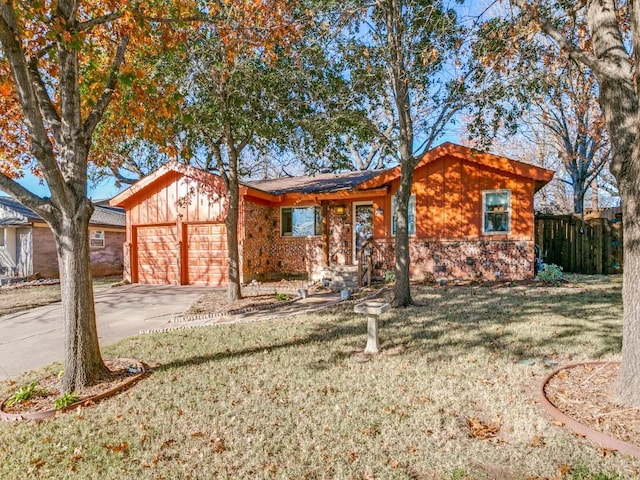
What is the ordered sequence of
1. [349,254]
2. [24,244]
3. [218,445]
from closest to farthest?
[218,445], [349,254], [24,244]

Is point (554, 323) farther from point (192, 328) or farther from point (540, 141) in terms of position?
point (540, 141)

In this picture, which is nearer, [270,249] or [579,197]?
[270,249]

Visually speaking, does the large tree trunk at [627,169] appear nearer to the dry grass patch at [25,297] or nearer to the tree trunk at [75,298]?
the tree trunk at [75,298]

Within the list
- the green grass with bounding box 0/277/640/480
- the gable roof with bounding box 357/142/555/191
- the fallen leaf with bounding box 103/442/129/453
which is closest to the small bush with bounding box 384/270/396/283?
the gable roof with bounding box 357/142/555/191

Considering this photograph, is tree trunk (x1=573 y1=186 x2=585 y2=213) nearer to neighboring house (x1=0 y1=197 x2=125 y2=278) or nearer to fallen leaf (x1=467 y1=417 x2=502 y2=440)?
fallen leaf (x1=467 y1=417 x2=502 y2=440)

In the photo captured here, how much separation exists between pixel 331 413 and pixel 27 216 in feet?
58.0

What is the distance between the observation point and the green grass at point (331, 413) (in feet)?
9.66

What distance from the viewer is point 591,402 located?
3.69 metres

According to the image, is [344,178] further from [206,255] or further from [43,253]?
[43,253]

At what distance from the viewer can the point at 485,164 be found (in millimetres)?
11547

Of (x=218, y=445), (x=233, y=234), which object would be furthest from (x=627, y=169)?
(x=233, y=234)

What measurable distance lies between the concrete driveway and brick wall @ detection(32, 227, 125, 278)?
6072mm

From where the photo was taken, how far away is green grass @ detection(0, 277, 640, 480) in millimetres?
2943

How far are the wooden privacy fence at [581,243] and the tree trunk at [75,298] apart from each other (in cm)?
1330
